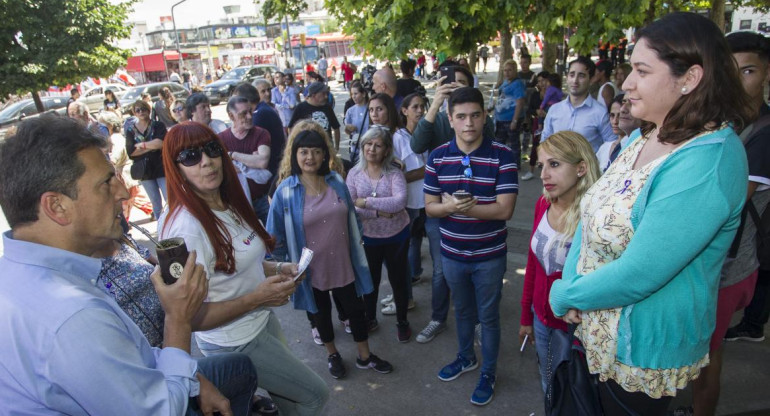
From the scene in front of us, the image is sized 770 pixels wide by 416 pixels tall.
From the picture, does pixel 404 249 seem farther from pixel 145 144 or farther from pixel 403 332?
pixel 145 144

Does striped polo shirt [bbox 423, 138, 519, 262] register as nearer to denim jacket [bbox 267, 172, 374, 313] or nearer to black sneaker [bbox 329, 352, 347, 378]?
denim jacket [bbox 267, 172, 374, 313]

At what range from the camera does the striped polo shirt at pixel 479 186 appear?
302 cm

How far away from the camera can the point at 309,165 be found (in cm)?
331

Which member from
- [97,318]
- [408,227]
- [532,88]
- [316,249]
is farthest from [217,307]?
[532,88]

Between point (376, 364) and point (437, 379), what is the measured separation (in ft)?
1.62

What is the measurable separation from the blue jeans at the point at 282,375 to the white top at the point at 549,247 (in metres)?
1.40

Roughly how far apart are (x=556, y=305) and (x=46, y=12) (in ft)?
42.6

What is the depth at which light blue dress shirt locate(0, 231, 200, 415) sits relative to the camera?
1208 millimetres

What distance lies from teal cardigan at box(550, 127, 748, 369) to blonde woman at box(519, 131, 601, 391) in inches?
28.6

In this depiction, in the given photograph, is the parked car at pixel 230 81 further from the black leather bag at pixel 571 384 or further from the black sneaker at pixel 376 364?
the black leather bag at pixel 571 384

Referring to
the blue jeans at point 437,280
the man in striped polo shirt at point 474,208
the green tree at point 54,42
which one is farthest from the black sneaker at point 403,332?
the green tree at point 54,42

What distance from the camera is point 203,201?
2389 millimetres

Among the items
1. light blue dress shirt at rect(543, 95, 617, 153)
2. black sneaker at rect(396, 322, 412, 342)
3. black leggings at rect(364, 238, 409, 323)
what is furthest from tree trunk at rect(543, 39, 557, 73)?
black sneaker at rect(396, 322, 412, 342)

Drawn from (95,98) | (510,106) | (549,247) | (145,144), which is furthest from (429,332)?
(95,98)
